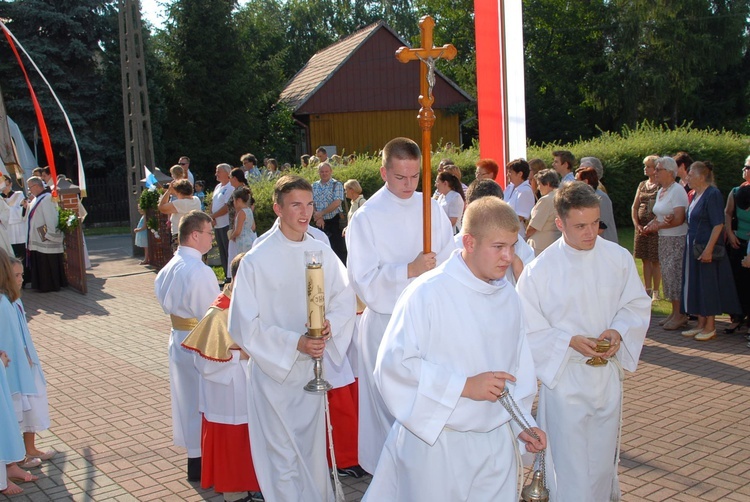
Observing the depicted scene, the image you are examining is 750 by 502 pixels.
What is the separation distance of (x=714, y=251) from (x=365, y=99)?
1124 inches

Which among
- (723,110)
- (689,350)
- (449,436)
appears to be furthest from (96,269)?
(723,110)

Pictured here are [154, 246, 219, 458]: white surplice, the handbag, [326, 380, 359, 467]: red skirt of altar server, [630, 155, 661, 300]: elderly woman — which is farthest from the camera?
[630, 155, 661, 300]: elderly woman

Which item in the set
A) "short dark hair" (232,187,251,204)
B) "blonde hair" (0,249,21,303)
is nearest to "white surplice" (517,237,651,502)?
"blonde hair" (0,249,21,303)

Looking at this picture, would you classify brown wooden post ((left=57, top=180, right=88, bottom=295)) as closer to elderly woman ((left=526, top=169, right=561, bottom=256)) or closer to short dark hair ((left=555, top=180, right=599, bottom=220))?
elderly woman ((left=526, top=169, right=561, bottom=256))

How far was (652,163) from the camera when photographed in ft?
33.7

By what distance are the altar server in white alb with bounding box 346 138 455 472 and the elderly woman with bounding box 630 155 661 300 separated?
5.48 meters

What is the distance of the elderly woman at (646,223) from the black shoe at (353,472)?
592 cm

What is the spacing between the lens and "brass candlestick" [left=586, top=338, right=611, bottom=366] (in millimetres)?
4523

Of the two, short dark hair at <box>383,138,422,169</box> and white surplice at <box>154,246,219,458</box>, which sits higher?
short dark hair at <box>383,138,422,169</box>

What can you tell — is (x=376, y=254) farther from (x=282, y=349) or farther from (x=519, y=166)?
(x=519, y=166)

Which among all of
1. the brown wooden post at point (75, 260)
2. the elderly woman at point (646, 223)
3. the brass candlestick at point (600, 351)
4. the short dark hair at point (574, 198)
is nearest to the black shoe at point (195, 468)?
the brass candlestick at point (600, 351)

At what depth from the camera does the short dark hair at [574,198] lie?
181 inches

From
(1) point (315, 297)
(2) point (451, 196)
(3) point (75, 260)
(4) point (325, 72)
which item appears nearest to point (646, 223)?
(2) point (451, 196)

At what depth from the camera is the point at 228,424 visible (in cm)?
548
